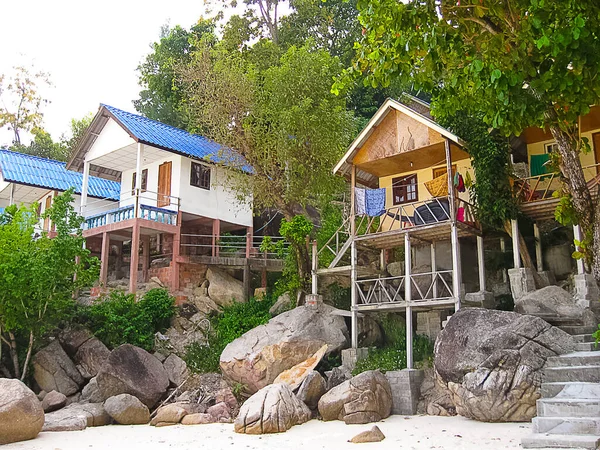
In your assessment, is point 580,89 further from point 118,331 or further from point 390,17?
point 118,331

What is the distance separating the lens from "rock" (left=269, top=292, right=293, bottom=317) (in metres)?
22.3

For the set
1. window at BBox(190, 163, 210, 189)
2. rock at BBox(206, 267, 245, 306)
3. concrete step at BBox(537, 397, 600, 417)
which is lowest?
concrete step at BBox(537, 397, 600, 417)

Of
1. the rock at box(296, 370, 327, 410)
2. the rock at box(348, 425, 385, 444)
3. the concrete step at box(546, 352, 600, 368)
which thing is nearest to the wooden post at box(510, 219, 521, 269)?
the concrete step at box(546, 352, 600, 368)

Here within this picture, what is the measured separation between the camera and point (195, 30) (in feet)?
108

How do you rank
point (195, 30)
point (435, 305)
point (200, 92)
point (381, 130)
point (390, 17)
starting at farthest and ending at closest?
point (195, 30)
point (200, 92)
point (381, 130)
point (435, 305)
point (390, 17)

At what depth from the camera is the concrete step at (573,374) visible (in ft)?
38.4

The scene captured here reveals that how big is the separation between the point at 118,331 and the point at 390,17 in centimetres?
1519

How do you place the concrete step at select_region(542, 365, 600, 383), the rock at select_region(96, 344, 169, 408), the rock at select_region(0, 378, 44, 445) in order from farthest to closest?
the rock at select_region(96, 344, 169, 408)
the rock at select_region(0, 378, 44, 445)
the concrete step at select_region(542, 365, 600, 383)

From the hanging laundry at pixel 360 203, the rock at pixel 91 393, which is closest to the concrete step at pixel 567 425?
the hanging laundry at pixel 360 203

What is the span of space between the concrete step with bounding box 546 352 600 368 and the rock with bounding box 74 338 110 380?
552 inches

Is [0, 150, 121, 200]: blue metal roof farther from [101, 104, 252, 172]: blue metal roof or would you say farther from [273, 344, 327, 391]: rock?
[273, 344, 327, 391]: rock

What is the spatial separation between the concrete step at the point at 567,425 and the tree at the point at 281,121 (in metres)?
12.5

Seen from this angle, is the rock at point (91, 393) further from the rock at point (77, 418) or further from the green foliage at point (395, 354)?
the green foliage at point (395, 354)

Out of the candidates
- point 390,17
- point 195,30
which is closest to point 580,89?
point 390,17
